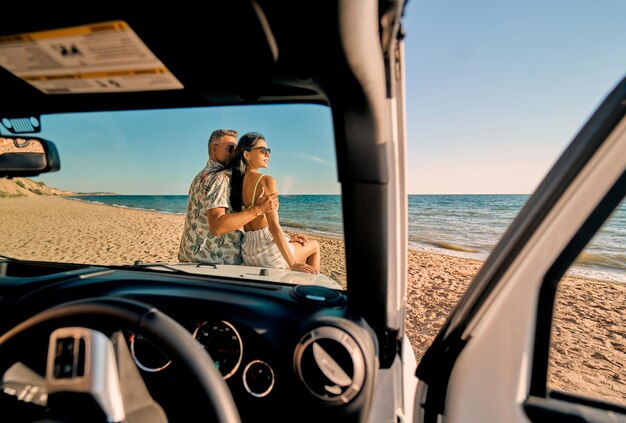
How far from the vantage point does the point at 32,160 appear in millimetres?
1557

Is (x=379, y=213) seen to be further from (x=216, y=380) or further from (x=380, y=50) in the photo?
(x=216, y=380)

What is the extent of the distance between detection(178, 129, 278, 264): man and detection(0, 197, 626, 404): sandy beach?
1.38 feet

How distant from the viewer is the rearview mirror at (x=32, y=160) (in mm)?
1527

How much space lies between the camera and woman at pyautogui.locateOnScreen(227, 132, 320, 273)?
2.19m

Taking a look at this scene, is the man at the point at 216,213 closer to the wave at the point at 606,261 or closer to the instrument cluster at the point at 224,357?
the instrument cluster at the point at 224,357

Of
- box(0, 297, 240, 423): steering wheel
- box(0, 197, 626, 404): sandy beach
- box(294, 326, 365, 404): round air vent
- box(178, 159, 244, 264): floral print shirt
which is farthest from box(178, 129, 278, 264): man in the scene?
box(0, 297, 240, 423): steering wheel

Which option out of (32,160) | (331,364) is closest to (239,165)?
(32,160)

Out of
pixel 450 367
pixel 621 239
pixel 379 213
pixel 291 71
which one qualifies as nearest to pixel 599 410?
pixel 450 367

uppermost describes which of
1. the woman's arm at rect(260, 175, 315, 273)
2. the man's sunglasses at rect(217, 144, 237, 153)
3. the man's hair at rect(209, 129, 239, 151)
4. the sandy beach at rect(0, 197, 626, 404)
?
the man's hair at rect(209, 129, 239, 151)

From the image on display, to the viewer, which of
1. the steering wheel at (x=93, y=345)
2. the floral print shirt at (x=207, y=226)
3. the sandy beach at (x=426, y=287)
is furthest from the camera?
the sandy beach at (x=426, y=287)

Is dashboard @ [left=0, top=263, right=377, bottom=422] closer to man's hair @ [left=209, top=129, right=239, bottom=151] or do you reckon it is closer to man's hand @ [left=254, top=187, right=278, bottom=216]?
man's hand @ [left=254, top=187, right=278, bottom=216]

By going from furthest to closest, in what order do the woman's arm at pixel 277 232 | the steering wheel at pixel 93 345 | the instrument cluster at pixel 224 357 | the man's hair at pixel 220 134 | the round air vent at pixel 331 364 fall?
the man's hair at pixel 220 134 → the woman's arm at pixel 277 232 → the instrument cluster at pixel 224 357 → the round air vent at pixel 331 364 → the steering wheel at pixel 93 345

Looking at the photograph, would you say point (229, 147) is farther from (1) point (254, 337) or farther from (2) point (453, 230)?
(2) point (453, 230)

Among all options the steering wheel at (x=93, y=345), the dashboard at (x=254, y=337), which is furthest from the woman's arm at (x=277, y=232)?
the steering wheel at (x=93, y=345)
